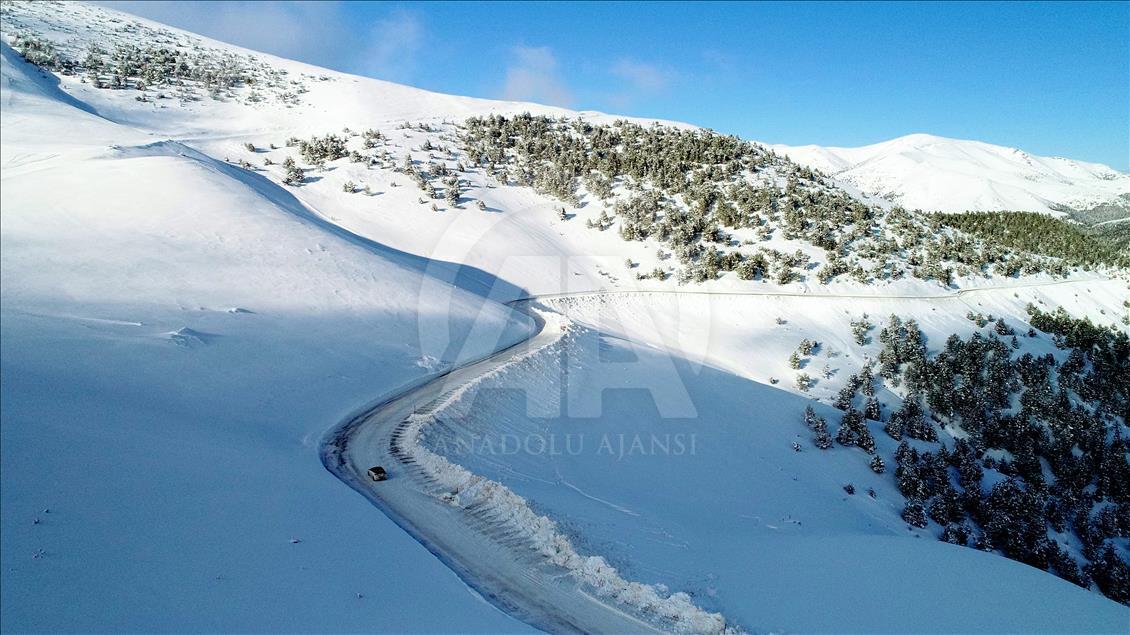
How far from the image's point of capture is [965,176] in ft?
366

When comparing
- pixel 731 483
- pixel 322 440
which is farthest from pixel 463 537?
pixel 731 483

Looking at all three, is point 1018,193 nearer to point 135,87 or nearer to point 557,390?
point 557,390

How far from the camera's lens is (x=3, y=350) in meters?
9.48

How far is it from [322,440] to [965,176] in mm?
142754

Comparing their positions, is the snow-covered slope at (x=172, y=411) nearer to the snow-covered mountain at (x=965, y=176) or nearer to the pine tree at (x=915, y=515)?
the pine tree at (x=915, y=515)

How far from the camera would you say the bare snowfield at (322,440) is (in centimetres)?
777

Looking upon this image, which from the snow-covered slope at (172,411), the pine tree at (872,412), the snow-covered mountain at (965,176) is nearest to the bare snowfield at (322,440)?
the snow-covered slope at (172,411)

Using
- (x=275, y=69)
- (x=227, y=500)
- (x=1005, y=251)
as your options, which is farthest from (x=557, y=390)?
(x=275, y=69)

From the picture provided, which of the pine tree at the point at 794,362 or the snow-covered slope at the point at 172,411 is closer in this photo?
the snow-covered slope at the point at 172,411

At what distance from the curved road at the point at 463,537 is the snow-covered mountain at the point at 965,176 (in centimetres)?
9894

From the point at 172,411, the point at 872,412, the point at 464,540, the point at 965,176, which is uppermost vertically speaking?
A: the point at 965,176

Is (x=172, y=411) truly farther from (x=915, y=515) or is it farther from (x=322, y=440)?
(x=915, y=515)

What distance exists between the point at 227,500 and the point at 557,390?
1340cm

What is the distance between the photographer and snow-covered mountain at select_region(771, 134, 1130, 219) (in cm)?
10138
